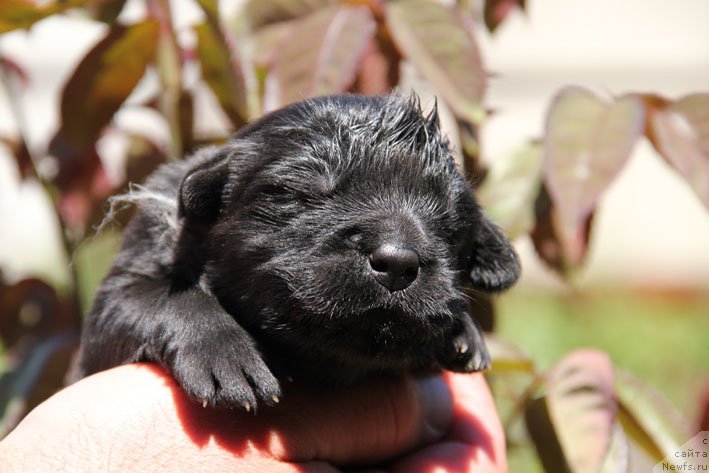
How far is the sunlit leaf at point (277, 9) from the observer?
2729 millimetres

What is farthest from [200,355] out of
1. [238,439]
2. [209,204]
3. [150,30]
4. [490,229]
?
[150,30]

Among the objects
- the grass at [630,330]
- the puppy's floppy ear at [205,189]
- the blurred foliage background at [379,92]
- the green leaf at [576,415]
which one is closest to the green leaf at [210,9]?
the blurred foliage background at [379,92]

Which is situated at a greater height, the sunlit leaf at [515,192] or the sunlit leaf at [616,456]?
the sunlit leaf at [515,192]

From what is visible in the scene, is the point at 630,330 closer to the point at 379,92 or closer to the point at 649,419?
the point at 649,419

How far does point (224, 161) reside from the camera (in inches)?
82.7

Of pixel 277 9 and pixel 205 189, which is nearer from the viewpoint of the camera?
pixel 205 189

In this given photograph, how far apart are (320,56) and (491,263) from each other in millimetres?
700

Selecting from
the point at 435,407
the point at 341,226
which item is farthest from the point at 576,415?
the point at 341,226

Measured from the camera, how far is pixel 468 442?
2.42 meters

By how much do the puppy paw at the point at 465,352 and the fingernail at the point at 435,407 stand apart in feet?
0.87

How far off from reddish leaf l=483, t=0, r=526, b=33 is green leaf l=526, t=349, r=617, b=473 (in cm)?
110

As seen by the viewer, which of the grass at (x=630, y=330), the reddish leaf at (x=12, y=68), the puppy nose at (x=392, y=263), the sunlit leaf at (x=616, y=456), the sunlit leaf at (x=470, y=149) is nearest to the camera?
the puppy nose at (x=392, y=263)

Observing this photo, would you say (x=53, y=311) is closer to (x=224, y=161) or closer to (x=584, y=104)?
(x=224, y=161)

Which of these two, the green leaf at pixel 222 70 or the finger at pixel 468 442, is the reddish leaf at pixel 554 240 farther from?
the green leaf at pixel 222 70
